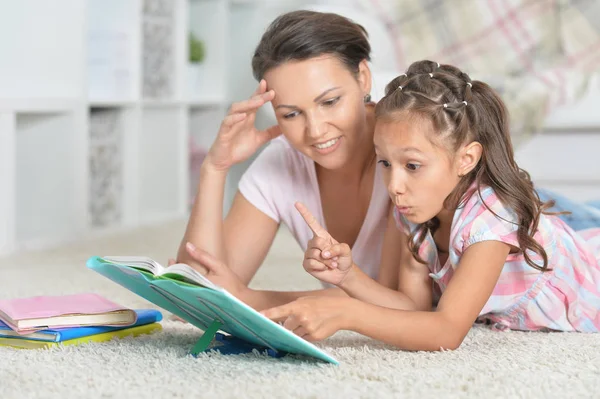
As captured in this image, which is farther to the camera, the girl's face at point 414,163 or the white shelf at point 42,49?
the white shelf at point 42,49

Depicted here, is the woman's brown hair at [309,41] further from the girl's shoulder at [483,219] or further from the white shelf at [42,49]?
the white shelf at [42,49]

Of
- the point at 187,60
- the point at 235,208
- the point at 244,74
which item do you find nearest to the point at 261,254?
the point at 235,208

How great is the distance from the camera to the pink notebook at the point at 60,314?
125cm

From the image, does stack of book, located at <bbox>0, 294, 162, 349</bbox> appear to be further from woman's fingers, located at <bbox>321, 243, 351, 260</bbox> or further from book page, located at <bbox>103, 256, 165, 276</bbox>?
woman's fingers, located at <bbox>321, 243, 351, 260</bbox>

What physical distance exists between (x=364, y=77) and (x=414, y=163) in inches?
12.8

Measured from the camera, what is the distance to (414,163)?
1216 millimetres

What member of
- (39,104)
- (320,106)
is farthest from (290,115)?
(39,104)

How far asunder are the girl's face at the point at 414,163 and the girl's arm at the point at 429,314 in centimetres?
10

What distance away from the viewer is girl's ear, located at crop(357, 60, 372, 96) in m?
1.48

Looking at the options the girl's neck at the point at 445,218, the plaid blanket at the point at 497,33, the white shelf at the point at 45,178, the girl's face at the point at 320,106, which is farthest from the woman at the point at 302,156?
the plaid blanket at the point at 497,33

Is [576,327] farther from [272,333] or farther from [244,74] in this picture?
[244,74]

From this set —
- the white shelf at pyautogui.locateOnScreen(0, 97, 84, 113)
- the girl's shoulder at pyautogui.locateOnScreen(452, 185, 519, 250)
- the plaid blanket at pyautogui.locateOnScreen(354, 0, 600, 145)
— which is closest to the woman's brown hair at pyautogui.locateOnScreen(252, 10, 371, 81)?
the girl's shoulder at pyautogui.locateOnScreen(452, 185, 519, 250)

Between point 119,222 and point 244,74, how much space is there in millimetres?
1096

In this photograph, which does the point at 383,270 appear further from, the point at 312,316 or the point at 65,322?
the point at 65,322
